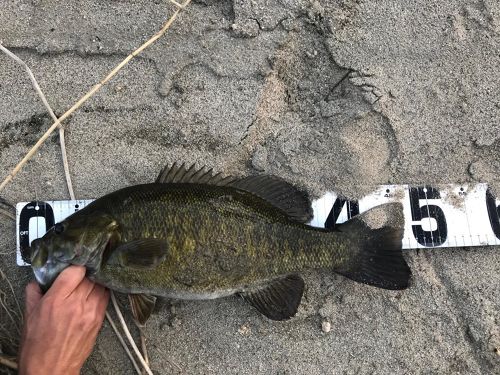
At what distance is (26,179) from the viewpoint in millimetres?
3479

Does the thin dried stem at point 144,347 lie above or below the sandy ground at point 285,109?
below

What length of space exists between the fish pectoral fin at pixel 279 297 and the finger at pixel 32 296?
4.00ft

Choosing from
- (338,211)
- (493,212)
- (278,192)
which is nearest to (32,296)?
(278,192)

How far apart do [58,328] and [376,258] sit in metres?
1.94

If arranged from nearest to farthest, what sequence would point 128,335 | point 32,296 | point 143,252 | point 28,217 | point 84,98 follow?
point 143,252, point 32,296, point 128,335, point 28,217, point 84,98

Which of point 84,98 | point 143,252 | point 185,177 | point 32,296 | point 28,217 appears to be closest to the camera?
point 143,252

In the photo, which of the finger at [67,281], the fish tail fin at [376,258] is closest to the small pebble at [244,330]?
the fish tail fin at [376,258]

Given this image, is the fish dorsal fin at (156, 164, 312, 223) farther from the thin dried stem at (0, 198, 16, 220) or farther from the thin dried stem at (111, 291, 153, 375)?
the thin dried stem at (0, 198, 16, 220)

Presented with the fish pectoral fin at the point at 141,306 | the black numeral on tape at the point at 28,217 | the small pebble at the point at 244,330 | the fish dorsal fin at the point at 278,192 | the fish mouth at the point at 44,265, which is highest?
the fish dorsal fin at the point at 278,192

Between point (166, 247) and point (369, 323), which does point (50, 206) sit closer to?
point (166, 247)

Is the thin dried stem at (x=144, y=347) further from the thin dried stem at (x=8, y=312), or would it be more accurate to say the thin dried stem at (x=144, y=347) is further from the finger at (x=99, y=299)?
the thin dried stem at (x=8, y=312)

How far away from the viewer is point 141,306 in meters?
3.17

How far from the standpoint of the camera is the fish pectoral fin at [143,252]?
2.91m

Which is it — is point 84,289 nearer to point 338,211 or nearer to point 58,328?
point 58,328
